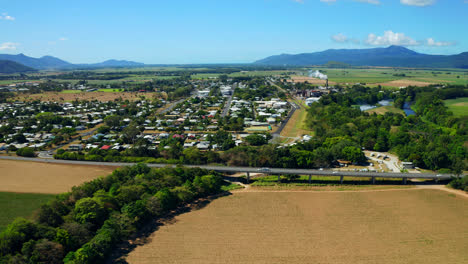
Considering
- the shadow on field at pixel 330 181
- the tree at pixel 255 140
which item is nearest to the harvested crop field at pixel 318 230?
the shadow on field at pixel 330 181

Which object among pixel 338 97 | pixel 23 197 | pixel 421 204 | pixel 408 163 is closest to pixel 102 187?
pixel 23 197

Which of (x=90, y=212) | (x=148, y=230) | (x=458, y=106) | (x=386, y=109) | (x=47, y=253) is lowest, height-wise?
(x=148, y=230)

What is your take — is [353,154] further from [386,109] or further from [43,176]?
[386,109]

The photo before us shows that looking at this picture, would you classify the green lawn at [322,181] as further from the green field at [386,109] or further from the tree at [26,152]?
the green field at [386,109]

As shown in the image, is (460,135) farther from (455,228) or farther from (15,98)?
(15,98)

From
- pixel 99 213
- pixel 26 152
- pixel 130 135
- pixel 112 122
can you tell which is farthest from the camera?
pixel 112 122

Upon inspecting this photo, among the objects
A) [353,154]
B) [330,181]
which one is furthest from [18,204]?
[353,154]
